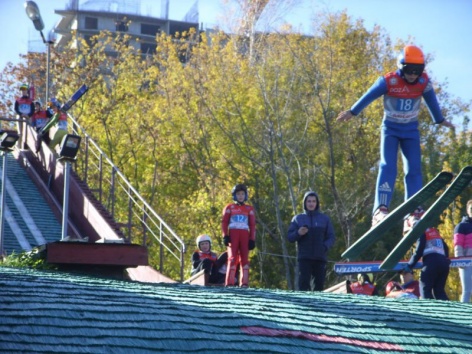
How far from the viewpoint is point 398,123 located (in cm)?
1302

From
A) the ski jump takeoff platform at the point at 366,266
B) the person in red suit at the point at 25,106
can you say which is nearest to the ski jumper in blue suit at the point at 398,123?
the ski jump takeoff platform at the point at 366,266

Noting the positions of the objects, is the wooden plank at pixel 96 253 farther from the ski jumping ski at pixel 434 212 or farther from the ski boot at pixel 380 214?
the ski jumping ski at pixel 434 212

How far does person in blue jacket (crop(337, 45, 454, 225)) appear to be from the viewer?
41.7 ft

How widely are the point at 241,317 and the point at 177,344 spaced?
1.17 m

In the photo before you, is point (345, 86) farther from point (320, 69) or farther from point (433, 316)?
point (433, 316)

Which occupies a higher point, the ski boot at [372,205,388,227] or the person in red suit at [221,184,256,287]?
the ski boot at [372,205,388,227]

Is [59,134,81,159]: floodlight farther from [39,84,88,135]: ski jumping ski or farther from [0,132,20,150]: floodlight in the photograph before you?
[39,84,88,135]: ski jumping ski

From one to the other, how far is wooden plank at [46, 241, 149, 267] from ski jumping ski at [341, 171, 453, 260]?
2.40 metres

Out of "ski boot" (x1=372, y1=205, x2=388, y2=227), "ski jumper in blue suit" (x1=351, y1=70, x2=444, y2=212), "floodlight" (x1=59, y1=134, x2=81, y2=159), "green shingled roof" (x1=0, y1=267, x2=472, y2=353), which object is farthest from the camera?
"floodlight" (x1=59, y1=134, x2=81, y2=159)

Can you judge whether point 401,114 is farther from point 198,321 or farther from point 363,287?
point 198,321

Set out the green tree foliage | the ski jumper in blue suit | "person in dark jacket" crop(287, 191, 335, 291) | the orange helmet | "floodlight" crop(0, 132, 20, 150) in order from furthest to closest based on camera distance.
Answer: the green tree foliage → "floodlight" crop(0, 132, 20, 150) → "person in dark jacket" crop(287, 191, 335, 291) → the ski jumper in blue suit → the orange helmet

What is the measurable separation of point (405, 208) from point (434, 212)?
322mm

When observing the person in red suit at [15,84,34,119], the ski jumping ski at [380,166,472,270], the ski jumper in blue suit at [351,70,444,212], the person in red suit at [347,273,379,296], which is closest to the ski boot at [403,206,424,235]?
the ski jumping ski at [380,166,472,270]

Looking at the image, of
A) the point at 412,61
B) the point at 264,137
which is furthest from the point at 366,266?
the point at 264,137
